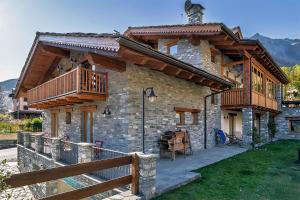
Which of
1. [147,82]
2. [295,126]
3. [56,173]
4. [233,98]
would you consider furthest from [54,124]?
[295,126]

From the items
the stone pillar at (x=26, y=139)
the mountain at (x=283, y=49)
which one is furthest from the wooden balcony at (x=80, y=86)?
the mountain at (x=283, y=49)

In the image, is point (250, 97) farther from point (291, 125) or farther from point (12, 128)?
point (12, 128)

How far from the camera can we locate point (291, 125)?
2059 centimetres

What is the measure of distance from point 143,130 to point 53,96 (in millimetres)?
4912

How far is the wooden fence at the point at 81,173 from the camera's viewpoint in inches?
148

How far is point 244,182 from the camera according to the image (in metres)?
6.77

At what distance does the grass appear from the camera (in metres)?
5.76

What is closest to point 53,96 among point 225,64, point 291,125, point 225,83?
point 225,83

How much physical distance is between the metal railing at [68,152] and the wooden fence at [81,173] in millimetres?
3325

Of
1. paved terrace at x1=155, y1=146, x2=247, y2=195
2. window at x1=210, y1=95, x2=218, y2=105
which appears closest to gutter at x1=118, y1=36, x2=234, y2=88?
window at x1=210, y1=95, x2=218, y2=105

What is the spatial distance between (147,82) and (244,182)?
16.0 feet

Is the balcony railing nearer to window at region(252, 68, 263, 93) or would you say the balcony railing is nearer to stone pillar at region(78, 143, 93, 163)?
window at region(252, 68, 263, 93)

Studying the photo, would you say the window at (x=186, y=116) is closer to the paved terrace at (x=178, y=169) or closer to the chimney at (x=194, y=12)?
the paved terrace at (x=178, y=169)

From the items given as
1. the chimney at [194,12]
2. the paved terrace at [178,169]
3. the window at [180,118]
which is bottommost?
the paved terrace at [178,169]
